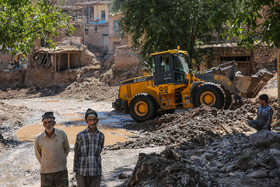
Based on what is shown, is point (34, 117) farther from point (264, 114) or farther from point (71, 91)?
point (71, 91)

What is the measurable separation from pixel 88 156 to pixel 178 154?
242 centimetres

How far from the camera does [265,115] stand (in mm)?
6777

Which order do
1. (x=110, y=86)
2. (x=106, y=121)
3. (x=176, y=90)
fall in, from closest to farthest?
(x=176, y=90), (x=106, y=121), (x=110, y=86)

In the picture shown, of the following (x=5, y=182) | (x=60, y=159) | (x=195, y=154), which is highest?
(x=60, y=159)

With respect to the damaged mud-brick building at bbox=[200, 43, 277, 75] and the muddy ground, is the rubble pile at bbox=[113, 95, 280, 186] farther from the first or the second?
the damaged mud-brick building at bbox=[200, 43, 277, 75]

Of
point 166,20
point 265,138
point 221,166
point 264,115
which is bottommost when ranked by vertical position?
point 221,166

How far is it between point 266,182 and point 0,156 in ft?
23.0

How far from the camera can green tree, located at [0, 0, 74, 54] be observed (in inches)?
424

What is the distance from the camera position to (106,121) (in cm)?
1586

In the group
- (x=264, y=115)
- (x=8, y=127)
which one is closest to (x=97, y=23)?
(x=8, y=127)

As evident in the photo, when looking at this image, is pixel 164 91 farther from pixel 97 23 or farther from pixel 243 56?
pixel 97 23

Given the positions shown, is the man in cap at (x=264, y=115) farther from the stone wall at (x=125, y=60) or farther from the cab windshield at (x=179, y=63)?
the stone wall at (x=125, y=60)

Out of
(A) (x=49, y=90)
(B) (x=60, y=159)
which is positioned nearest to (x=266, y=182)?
(B) (x=60, y=159)

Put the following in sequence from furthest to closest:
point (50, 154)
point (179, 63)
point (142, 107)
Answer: point (142, 107), point (179, 63), point (50, 154)
